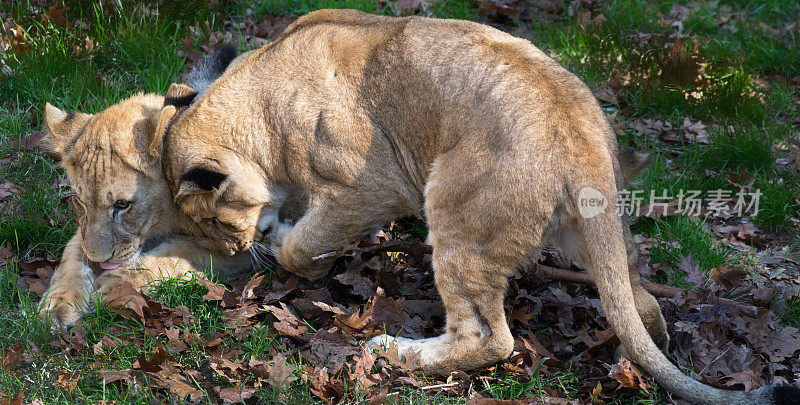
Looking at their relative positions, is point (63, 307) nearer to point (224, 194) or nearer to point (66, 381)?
point (66, 381)

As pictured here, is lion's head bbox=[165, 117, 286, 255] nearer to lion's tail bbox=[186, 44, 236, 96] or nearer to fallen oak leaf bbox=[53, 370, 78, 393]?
lion's tail bbox=[186, 44, 236, 96]

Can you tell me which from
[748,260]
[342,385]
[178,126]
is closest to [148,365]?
[342,385]

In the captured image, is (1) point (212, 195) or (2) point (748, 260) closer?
(1) point (212, 195)

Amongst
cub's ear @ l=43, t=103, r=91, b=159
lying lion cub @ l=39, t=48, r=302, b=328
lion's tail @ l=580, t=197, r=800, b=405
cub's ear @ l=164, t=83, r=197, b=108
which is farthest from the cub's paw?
lion's tail @ l=580, t=197, r=800, b=405

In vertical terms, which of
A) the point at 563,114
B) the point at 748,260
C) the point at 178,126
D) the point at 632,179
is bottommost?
the point at 748,260

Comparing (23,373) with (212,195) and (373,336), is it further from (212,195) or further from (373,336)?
(373,336)

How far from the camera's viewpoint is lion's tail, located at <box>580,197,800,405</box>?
159 inches

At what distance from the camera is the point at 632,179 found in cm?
584

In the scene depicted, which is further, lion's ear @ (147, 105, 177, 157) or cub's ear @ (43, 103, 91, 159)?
cub's ear @ (43, 103, 91, 159)

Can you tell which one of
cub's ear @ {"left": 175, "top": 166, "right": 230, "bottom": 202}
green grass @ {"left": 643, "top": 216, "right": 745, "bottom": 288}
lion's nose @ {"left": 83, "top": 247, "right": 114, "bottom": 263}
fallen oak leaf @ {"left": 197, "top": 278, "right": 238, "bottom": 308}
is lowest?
green grass @ {"left": 643, "top": 216, "right": 745, "bottom": 288}

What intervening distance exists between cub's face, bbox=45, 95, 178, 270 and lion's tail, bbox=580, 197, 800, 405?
113 inches

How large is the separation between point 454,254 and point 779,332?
7.10 feet

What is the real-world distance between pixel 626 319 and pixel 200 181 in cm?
268

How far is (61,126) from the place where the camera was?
217 inches
